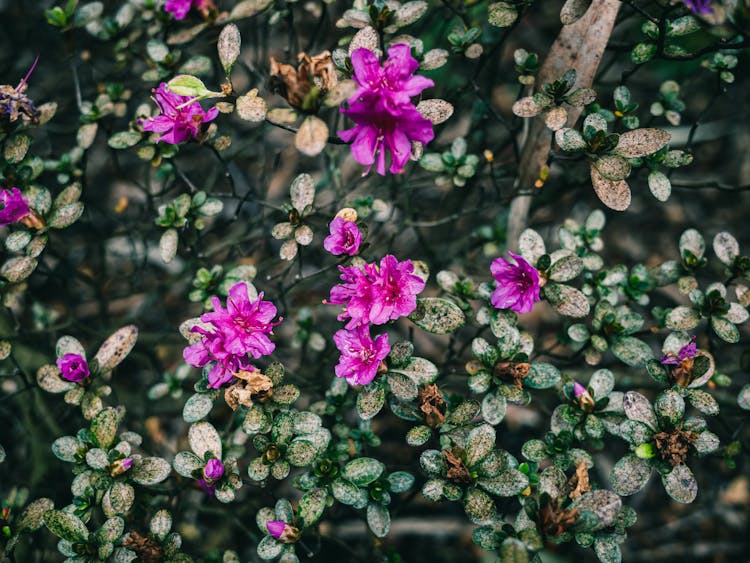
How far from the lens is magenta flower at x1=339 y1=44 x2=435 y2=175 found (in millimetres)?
1179

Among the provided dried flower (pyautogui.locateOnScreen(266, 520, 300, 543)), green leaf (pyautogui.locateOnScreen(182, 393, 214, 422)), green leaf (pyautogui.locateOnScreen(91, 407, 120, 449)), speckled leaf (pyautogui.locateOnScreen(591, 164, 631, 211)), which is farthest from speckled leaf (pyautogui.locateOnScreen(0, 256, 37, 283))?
speckled leaf (pyautogui.locateOnScreen(591, 164, 631, 211))

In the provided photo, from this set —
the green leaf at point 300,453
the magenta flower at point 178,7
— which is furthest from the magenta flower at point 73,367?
the magenta flower at point 178,7

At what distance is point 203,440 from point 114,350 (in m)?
0.38

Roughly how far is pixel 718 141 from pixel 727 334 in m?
1.96

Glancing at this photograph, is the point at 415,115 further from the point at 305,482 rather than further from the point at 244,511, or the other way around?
the point at 244,511

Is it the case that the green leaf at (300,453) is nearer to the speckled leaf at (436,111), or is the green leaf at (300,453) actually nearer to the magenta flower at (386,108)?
the magenta flower at (386,108)

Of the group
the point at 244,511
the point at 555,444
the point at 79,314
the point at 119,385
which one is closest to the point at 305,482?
the point at 555,444

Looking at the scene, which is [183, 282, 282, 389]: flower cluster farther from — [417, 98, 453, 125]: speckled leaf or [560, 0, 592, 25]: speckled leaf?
[560, 0, 592, 25]: speckled leaf

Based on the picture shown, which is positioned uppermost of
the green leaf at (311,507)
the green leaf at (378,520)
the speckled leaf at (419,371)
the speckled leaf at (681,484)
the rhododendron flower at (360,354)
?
the rhododendron flower at (360,354)

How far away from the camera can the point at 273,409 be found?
1.40 metres

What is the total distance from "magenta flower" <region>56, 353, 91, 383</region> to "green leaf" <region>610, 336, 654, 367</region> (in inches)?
55.1

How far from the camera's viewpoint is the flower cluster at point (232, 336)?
52.6 inches

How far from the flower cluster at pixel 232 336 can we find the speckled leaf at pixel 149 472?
0.80 feet

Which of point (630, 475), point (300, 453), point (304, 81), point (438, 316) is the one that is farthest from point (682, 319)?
point (304, 81)
